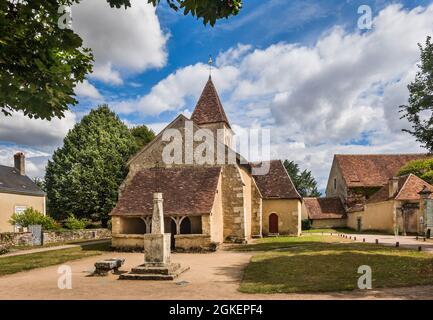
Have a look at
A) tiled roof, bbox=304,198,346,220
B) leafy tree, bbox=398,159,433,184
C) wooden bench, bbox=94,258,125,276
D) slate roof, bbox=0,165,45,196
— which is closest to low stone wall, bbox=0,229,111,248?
slate roof, bbox=0,165,45,196

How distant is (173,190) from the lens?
21266 millimetres

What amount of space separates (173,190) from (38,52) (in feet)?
54.6

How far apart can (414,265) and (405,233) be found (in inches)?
739

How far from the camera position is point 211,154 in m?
23.9

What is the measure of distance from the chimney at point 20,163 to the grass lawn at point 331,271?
31.0 m

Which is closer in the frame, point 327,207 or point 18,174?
point 18,174

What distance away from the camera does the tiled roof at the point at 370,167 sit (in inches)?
1523

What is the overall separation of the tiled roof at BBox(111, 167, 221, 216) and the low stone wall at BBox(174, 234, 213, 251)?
1.30 metres

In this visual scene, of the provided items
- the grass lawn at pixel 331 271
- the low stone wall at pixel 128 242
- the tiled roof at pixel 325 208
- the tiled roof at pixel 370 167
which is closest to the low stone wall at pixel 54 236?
the low stone wall at pixel 128 242

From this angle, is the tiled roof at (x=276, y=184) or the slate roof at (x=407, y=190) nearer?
the slate roof at (x=407, y=190)

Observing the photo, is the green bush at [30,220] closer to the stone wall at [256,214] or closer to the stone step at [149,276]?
the stone wall at [256,214]
